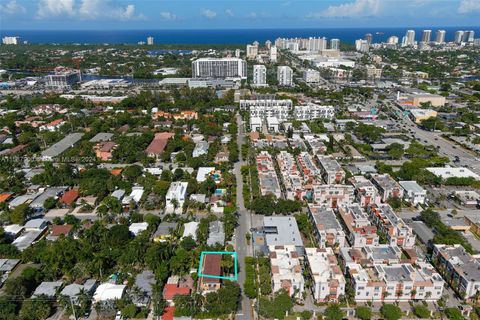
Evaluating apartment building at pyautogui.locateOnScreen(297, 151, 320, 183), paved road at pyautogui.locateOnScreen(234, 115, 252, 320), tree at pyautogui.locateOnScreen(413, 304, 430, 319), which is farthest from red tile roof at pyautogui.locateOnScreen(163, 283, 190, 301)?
apartment building at pyautogui.locateOnScreen(297, 151, 320, 183)

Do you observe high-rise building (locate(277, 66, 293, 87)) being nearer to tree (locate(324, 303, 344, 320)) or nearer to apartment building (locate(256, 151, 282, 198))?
apartment building (locate(256, 151, 282, 198))

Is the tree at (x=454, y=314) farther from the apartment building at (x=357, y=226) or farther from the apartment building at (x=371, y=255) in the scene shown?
the apartment building at (x=357, y=226)

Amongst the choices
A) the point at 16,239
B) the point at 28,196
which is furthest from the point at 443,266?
the point at 28,196

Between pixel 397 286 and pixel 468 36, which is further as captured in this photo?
pixel 468 36

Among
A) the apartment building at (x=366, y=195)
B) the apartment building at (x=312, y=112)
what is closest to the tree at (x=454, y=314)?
the apartment building at (x=366, y=195)

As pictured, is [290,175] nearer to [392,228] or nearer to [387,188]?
[387,188]

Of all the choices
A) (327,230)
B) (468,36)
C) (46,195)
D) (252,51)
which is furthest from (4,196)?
(468,36)
